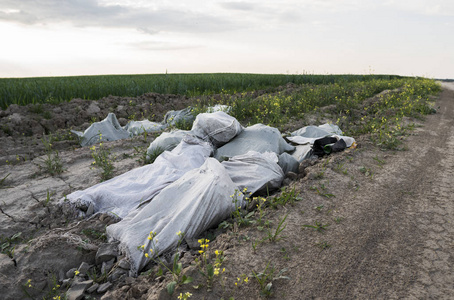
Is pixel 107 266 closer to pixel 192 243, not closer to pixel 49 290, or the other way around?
pixel 49 290

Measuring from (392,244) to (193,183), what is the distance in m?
1.77

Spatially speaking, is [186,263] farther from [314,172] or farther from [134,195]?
[314,172]

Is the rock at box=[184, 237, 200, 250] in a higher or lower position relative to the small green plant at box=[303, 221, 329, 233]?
lower

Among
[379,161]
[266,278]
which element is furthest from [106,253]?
[379,161]

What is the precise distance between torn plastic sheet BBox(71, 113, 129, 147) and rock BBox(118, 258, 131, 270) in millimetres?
3580

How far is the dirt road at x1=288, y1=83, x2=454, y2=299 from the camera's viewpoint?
211cm

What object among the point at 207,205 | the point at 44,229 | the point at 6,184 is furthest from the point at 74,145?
the point at 207,205

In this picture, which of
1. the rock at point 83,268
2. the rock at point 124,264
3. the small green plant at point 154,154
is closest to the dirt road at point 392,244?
the rock at point 124,264

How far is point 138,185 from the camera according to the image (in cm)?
361

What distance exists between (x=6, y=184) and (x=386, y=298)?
4451 mm

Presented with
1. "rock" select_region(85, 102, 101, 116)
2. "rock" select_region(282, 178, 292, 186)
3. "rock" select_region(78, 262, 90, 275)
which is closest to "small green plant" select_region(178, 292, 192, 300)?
"rock" select_region(78, 262, 90, 275)

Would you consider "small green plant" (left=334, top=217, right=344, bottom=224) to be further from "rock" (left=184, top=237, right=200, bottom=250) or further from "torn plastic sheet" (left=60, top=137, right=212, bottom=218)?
"torn plastic sheet" (left=60, top=137, right=212, bottom=218)

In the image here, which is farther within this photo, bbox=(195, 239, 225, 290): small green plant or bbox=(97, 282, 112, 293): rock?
bbox=(97, 282, 112, 293): rock

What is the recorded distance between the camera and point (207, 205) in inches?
110
